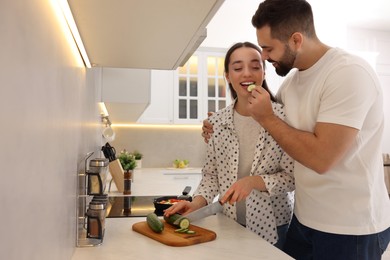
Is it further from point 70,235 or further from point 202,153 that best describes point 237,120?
point 202,153

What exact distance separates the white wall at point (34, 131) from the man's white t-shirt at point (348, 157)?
0.79 m

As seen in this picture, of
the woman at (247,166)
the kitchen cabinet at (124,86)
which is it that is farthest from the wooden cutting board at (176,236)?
the kitchen cabinet at (124,86)

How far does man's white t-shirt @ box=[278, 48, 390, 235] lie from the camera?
1067 mm

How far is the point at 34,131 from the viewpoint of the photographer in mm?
521

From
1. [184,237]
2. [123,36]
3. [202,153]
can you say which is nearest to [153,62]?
[123,36]

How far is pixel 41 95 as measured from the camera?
0.56 m

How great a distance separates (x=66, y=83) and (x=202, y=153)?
3.85 meters

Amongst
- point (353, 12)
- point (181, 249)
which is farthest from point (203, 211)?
point (353, 12)

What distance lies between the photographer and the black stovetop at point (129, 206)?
1595mm

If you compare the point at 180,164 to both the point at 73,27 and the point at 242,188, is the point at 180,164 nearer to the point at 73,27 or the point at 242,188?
the point at 242,188

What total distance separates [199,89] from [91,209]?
11.2 feet

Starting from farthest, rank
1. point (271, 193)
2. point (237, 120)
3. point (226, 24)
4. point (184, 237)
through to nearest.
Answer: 1. point (226, 24)
2. point (237, 120)
3. point (271, 193)
4. point (184, 237)

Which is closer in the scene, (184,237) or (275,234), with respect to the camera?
(184,237)

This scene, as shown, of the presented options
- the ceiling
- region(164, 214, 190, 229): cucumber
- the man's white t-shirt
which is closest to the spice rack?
region(164, 214, 190, 229): cucumber
